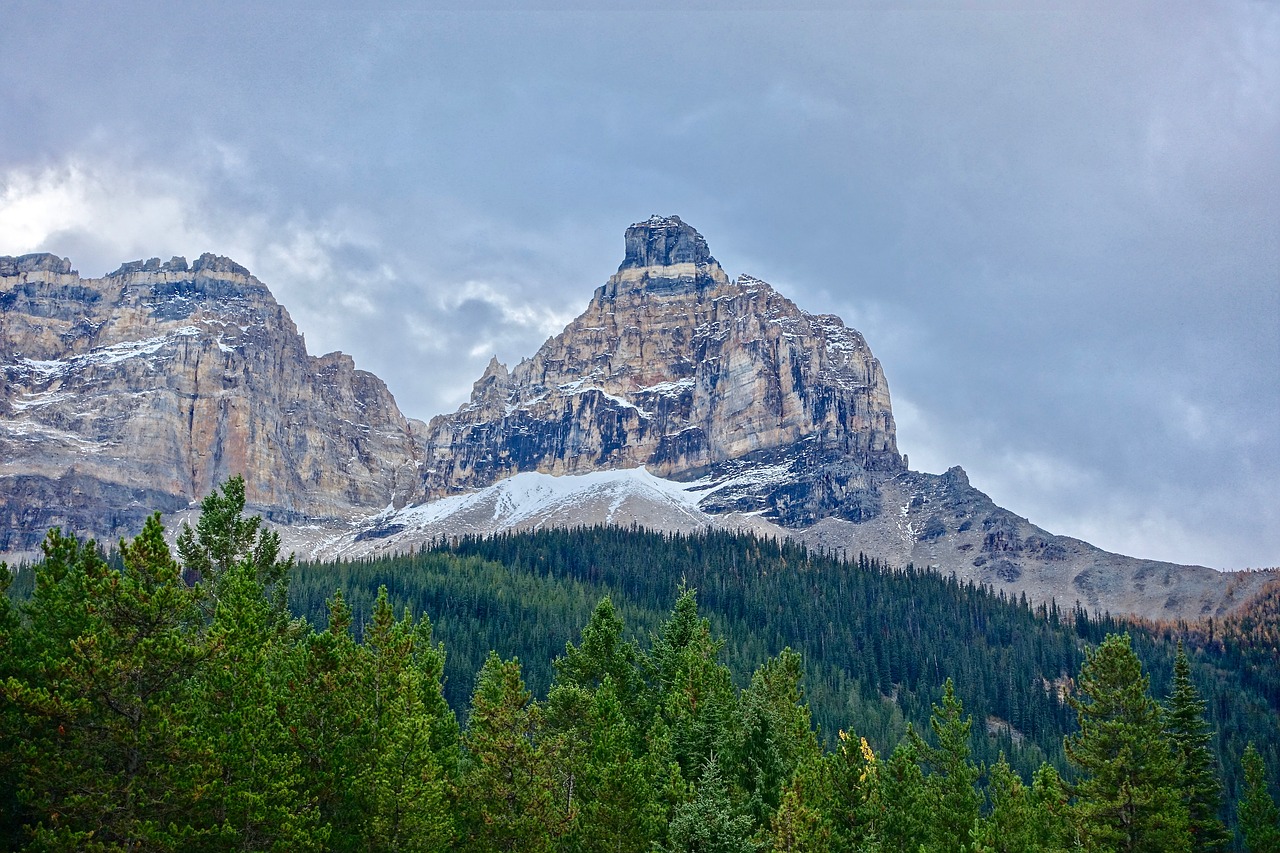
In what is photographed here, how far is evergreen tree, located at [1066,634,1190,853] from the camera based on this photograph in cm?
4119

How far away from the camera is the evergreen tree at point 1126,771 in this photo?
4119 centimetres

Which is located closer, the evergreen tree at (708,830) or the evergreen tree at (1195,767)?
the evergreen tree at (708,830)

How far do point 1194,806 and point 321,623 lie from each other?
331ft

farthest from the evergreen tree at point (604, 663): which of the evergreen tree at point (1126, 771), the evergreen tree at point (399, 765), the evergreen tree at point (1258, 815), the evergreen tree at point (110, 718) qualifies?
the evergreen tree at point (1258, 815)

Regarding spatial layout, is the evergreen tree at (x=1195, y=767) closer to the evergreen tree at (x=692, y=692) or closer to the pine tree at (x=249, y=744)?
the evergreen tree at (x=692, y=692)

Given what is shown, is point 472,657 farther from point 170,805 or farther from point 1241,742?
point 170,805

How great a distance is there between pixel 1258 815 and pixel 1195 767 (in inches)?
125

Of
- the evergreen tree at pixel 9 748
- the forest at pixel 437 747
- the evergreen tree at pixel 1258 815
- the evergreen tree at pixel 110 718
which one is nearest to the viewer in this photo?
the evergreen tree at pixel 110 718

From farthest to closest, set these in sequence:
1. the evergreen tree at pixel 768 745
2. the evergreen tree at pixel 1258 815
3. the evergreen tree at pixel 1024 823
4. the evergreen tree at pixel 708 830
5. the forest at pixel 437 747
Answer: the evergreen tree at pixel 1258 815 < the evergreen tree at pixel 768 745 < the evergreen tree at pixel 1024 823 < the evergreen tree at pixel 708 830 < the forest at pixel 437 747

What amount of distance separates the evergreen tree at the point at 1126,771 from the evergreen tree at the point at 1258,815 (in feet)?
13.9

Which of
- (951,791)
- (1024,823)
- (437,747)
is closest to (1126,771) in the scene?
(1024,823)

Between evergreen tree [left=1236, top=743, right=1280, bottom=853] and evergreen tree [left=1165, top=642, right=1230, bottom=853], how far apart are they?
1.01 metres

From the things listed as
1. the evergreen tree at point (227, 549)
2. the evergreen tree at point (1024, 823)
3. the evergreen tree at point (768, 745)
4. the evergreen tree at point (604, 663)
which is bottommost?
the evergreen tree at point (1024, 823)

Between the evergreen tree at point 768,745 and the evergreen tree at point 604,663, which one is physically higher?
the evergreen tree at point 604,663
